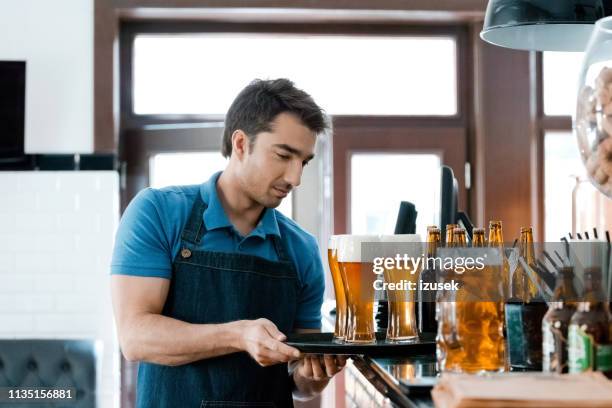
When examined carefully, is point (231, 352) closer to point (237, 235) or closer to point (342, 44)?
point (237, 235)

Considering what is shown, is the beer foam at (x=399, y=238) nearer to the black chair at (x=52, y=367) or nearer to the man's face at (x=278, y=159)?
the man's face at (x=278, y=159)

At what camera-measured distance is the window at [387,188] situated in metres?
4.39

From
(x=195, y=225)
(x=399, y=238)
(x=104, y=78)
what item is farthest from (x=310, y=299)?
(x=104, y=78)

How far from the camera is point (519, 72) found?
439 cm

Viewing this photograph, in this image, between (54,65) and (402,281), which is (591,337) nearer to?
(402,281)

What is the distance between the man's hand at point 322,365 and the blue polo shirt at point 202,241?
39cm

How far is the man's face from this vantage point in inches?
88.4

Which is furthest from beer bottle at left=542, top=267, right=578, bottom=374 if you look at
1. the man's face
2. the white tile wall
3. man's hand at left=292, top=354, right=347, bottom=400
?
the white tile wall

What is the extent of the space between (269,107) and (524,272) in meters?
0.79

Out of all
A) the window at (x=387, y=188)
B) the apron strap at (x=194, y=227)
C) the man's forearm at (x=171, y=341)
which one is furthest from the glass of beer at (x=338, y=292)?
the window at (x=387, y=188)

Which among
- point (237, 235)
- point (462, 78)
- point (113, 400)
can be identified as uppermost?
point (462, 78)

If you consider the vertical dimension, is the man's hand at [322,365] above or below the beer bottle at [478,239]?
below

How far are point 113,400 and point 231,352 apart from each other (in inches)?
89.6

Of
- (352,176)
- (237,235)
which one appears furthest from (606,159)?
(352,176)
